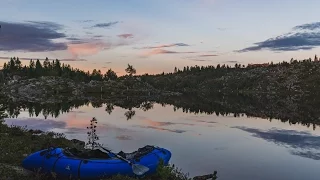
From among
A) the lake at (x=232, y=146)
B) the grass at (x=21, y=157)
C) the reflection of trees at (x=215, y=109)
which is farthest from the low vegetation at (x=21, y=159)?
the lake at (x=232, y=146)

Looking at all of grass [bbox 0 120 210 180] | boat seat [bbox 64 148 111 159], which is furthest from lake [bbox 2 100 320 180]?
boat seat [bbox 64 148 111 159]

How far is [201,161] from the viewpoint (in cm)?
2383

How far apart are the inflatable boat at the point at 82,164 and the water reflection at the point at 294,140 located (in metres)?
16.7

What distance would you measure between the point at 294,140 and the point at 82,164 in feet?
88.8

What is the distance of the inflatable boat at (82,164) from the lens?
15.6 m

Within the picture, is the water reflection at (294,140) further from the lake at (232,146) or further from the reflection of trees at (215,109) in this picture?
the reflection of trees at (215,109)

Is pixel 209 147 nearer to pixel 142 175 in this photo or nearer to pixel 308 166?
pixel 308 166

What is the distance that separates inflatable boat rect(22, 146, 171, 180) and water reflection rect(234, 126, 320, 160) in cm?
1669

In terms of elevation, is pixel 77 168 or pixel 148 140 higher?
pixel 77 168

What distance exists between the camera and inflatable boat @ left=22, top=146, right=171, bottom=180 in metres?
15.6

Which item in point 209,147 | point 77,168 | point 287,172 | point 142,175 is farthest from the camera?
point 209,147

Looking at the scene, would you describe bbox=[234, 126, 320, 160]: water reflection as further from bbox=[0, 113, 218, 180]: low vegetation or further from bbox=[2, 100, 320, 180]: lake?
bbox=[0, 113, 218, 180]: low vegetation

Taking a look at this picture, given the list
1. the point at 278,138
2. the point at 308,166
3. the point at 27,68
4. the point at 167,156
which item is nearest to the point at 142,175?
the point at 167,156

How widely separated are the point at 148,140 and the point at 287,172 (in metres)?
14.4
